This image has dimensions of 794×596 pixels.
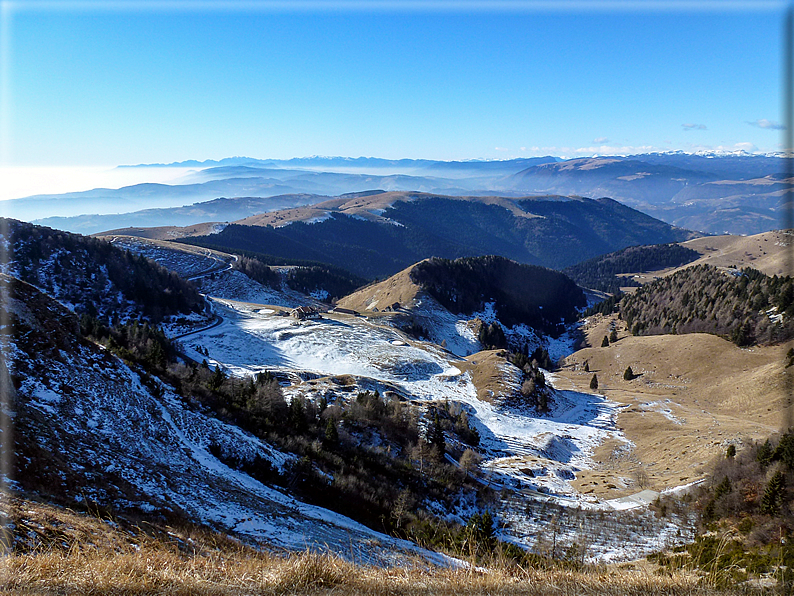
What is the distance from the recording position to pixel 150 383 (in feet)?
65.5

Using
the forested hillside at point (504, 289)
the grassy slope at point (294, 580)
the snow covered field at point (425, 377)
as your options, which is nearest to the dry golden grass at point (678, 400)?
the snow covered field at point (425, 377)

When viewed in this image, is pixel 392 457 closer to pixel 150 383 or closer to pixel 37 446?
pixel 150 383

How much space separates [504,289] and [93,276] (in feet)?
394

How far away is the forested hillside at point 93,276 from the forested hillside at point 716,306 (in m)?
92.5

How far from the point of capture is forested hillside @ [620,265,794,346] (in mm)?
68000

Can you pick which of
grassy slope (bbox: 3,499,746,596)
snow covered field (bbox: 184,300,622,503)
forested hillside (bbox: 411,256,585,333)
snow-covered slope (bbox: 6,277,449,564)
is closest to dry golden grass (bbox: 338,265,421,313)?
forested hillside (bbox: 411,256,585,333)

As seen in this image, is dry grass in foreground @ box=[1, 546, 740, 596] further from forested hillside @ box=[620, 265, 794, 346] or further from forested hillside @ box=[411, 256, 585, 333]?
forested hillside @ box=[411, 256, 585, 333]

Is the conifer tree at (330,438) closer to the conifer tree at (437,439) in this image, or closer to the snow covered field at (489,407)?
the conifer tree at (437,439)

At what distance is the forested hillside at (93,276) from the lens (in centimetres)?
6806

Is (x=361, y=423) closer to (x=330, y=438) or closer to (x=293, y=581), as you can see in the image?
(x=330, y=438)

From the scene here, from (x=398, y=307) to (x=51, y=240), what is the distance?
7147cm

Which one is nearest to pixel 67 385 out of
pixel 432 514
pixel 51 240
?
pixel 432 514

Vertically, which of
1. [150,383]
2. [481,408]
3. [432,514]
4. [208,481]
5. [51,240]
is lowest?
[481,408]

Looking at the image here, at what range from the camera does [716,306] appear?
310 ft
